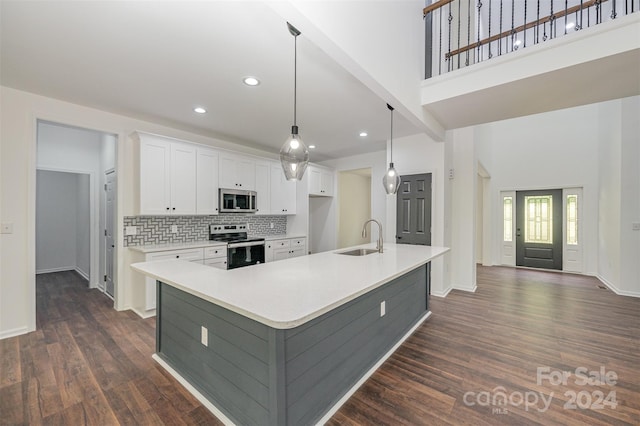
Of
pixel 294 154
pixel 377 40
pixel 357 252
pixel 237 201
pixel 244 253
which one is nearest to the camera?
pixel 294 154

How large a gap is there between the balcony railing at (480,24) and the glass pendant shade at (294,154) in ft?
7.09

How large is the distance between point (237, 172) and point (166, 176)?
3.65 ft

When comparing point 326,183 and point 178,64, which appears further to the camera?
point 326,183

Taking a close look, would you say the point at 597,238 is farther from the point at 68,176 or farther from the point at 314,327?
the point at 68,176

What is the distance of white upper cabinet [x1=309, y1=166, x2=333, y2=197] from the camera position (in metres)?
5.87

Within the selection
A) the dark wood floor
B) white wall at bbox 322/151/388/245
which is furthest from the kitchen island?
white wall at bbox 322/151/388/245

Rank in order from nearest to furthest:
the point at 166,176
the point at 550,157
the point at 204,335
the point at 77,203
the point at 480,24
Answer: the point at 204,335 → the point at 166,176 → the point at 480,24 → the point at 77,203 → the point at 550,157

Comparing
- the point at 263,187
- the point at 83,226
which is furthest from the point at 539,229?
the point at 83,226

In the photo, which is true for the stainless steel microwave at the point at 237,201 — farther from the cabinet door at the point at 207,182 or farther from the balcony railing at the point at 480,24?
the balcony railing at the point at 480,24

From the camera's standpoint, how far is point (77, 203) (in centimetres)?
606

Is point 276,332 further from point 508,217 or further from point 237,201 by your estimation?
point 508,217

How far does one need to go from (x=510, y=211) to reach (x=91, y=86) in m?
8.18

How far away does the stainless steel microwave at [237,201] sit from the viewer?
4403 millimetres

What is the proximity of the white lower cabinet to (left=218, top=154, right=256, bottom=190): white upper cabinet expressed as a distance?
107 cm
